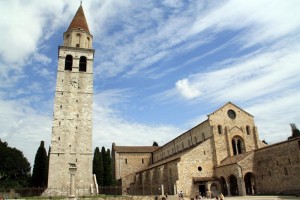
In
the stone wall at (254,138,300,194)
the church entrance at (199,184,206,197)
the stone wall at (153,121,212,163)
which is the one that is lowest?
the church entrance at (199,184,206,197)

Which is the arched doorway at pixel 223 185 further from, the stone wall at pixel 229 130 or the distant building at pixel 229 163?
the stone wall at pixel 229 130

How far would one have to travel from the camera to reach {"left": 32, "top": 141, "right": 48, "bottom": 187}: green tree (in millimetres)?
40406

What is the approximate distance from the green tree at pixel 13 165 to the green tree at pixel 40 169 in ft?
41.7

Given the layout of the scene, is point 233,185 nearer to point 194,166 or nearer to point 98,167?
point 194,166

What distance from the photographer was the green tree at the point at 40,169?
133ft

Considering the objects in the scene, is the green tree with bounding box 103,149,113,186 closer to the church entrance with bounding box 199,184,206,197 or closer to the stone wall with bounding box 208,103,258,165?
the church entrance with bounding box 199,184,206,197

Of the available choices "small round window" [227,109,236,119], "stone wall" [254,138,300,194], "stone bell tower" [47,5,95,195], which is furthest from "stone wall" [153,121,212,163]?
"stone bell tower" [47,5,95,195]

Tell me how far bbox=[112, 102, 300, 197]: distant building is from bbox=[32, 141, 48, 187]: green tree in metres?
15.9

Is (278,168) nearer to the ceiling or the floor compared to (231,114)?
nearer to the floor

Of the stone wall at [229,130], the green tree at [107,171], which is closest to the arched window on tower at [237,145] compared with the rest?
the stone wall at [229,130]

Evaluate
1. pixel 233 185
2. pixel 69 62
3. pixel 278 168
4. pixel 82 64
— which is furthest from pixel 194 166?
pixel 69 62

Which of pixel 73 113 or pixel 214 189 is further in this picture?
pixel 73 113

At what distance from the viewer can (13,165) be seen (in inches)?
2189

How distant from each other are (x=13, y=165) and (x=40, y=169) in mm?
18769
